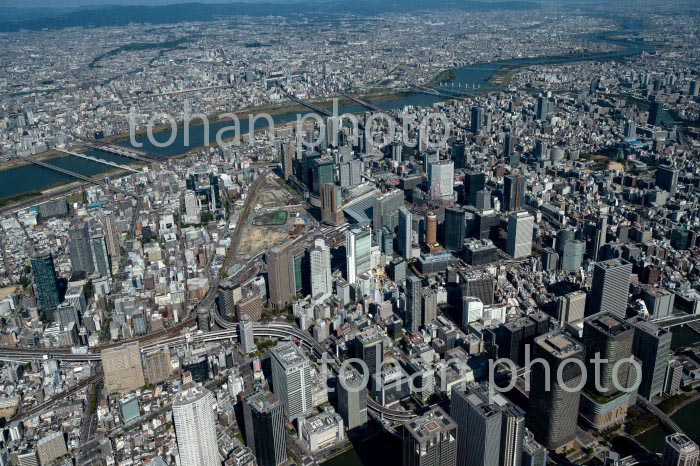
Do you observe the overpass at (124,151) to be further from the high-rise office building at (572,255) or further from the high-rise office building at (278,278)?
the high-rise office building at (572,255)

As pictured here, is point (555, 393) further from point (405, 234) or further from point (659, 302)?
point (405, 234)

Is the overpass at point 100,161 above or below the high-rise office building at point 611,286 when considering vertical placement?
below

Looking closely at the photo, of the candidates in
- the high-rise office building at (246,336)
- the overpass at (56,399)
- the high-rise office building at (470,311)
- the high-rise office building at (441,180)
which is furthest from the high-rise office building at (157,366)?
the high-rise office building at (441,180)

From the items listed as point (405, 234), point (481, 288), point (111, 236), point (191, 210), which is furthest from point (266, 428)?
point (191, 210)

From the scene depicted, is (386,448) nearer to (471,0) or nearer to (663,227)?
(663,227)

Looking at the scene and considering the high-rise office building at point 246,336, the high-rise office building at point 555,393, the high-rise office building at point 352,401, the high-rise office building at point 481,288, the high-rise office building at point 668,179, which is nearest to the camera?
the high-rise office building at point 555,393

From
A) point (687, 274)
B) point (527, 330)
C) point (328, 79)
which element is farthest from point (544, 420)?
point (328, 79)
